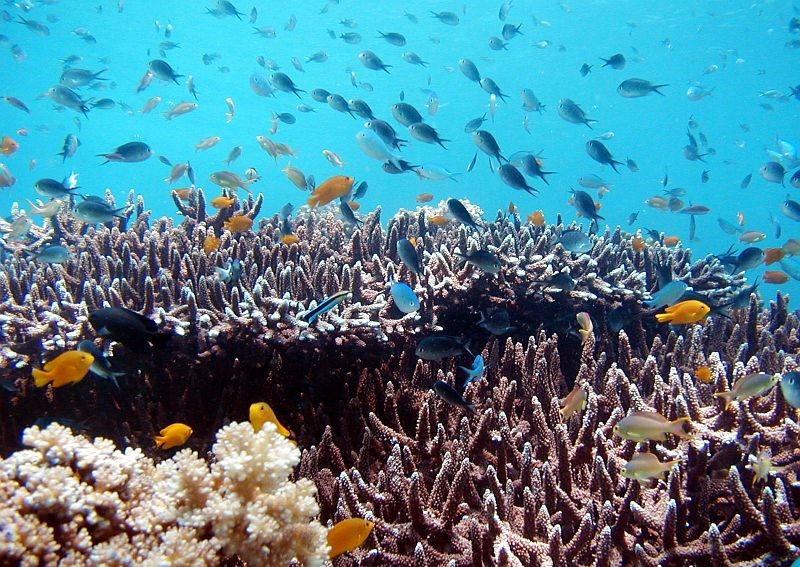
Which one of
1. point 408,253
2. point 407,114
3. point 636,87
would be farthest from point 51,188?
point 636,87

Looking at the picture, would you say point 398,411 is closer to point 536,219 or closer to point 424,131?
point 424,131

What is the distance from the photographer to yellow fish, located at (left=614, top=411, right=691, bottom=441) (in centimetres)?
281

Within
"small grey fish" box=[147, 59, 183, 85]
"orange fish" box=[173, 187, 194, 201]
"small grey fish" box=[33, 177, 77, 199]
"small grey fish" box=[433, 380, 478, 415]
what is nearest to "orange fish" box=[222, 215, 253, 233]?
"orange fish" box=[173, 187, 194, 201]

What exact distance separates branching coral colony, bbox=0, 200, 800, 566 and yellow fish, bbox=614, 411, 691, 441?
0.06 metres

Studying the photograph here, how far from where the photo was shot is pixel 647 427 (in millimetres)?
2822

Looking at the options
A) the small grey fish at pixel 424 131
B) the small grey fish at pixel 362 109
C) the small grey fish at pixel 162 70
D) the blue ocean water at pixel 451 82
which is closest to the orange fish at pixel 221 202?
the small grey fish at pixel 362 109

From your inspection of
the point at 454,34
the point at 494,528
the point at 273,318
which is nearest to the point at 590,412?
the point at 494,528

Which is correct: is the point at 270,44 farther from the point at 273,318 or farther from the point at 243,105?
the point at 273,318

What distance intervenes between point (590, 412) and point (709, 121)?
109 m

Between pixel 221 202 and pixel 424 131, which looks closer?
pixel 424 131

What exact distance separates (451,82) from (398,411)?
279 ft

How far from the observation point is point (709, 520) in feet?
8.70

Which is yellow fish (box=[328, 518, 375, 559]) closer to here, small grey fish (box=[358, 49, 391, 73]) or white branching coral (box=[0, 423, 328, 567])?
white branching coral (box=[0, 423, 328, 567])

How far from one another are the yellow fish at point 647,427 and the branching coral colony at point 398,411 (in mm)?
56
